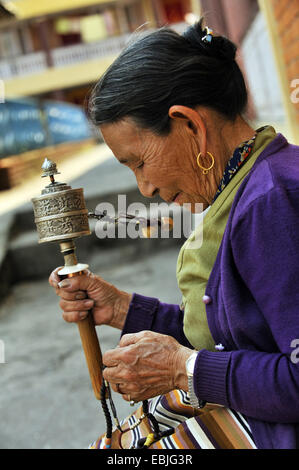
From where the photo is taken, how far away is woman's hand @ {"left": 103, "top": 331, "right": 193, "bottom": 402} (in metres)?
1.18

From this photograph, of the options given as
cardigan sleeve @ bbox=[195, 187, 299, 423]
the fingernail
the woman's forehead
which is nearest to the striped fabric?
cardigan sleeve @ bbox=[195, 187, 299, 423]

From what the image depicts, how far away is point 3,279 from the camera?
15.6 ft

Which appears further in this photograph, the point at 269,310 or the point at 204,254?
the point at 204,254

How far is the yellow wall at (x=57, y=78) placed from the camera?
24188mm

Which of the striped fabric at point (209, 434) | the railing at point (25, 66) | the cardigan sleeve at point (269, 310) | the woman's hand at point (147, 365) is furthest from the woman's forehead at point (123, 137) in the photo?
the railing at point (25, 66)

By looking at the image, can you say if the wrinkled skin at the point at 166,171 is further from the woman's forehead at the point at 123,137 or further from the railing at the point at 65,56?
the railing at the point at 65,56

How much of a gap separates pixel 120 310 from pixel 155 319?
11 centimetres

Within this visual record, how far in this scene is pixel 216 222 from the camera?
118 cm

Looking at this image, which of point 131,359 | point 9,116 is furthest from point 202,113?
point 9,116

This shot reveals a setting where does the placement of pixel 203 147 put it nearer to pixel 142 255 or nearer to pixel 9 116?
pixel 142 255

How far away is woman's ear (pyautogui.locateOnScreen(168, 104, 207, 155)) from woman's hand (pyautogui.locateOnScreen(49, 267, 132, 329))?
0.54 meters

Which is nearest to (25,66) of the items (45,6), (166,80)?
(45,6)

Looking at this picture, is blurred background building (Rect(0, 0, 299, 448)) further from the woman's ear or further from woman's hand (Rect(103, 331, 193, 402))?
woman's hand (Rect(103, 331, 193, 402))

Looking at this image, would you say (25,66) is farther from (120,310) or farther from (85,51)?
(120,310)
